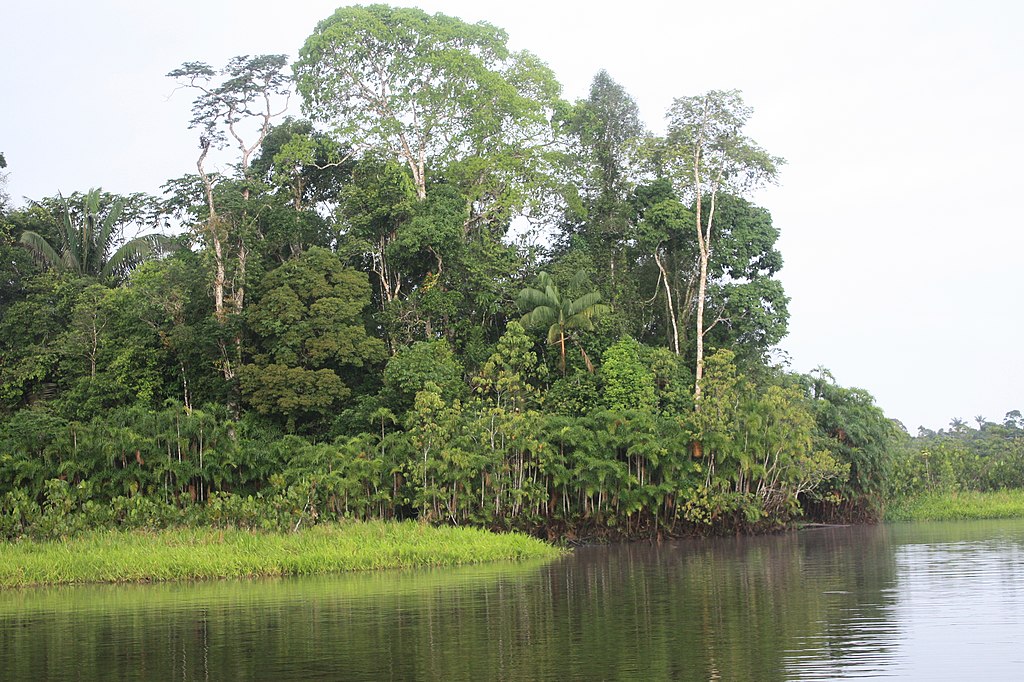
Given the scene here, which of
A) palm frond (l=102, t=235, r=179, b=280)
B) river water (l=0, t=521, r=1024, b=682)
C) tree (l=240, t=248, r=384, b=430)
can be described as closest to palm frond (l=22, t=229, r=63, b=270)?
palm frond (l=102, t=235, r=179, b=280)

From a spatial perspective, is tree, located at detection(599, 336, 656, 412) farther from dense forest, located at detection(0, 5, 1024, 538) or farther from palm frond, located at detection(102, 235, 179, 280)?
palm frond, located at detection(102, 235, 179, 280)

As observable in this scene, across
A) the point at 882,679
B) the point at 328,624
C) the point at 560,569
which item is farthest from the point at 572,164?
the point at 882,679

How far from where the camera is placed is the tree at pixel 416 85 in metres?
33.4

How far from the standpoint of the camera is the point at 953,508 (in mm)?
36562

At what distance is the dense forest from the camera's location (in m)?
26.9

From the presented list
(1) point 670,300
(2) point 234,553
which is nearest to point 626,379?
(1) point 670,300

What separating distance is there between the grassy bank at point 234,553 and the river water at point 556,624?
99cm

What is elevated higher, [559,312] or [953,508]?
[559,312]

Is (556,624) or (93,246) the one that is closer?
(556,624)

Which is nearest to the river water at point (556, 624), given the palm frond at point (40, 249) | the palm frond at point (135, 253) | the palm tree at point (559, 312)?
the palm tree at point (559, 312)

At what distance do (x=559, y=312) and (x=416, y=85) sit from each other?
896 cm

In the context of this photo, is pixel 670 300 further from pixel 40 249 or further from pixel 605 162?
pixel 40 249

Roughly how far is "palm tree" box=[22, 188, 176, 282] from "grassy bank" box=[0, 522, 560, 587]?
1447 centimetres

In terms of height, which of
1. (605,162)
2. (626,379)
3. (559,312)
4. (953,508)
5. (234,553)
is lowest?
(953,508)
